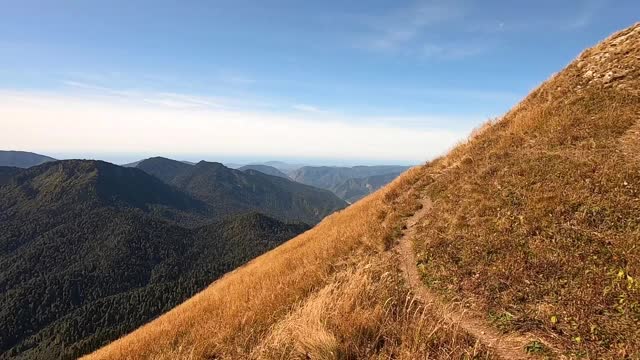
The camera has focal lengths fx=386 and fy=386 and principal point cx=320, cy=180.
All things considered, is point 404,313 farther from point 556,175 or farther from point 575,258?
point 556,175

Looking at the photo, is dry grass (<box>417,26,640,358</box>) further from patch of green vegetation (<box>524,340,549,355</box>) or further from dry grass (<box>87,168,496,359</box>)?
dry grass (<box>87,168,496,359</box>)

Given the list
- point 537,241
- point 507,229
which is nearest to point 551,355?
point 537,241

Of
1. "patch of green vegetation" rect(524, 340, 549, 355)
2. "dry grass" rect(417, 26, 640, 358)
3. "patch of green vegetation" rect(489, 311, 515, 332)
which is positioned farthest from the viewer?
"patch of green vegetation" rect(489, 311, 515, 332)

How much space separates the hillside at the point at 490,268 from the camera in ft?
20.2

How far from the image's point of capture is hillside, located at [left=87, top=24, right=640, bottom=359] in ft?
20.2

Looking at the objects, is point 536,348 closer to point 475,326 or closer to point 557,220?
point 475,326

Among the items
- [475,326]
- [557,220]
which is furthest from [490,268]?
[557,220]

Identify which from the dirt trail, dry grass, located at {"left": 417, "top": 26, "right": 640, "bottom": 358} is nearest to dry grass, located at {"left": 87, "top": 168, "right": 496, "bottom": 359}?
the dirt trail

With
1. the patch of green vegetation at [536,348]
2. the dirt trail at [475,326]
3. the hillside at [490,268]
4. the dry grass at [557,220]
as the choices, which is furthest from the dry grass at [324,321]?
the dry grass at [557,220]

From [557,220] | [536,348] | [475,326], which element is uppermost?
[557,220]

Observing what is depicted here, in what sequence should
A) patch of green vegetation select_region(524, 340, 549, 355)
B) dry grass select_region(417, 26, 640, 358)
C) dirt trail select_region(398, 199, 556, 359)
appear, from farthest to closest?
dry grass select_region(417, 26, 640, 358), dirt trail select_region(398, 199, 556, 359), patch of green vegetation select_region(524, 340, 549, 355)

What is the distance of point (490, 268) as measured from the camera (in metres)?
8.61

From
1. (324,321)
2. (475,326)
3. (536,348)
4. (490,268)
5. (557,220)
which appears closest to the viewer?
(536,348)

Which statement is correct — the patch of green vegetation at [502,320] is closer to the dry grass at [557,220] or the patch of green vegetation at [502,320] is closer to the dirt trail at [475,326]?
the dry grass at [557,220]
